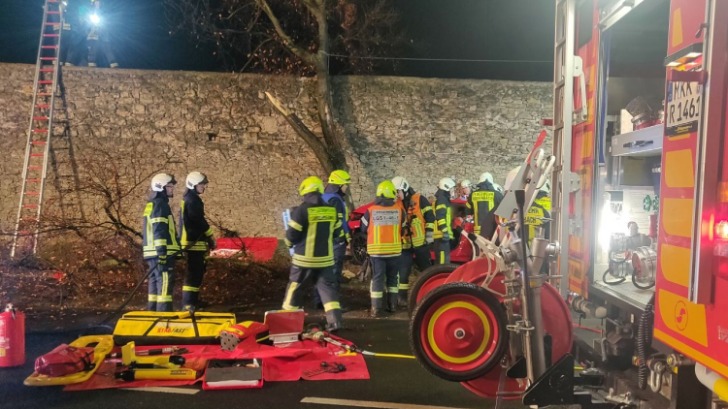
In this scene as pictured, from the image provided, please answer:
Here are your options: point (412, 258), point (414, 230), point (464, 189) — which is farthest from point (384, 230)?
point (464, 189)

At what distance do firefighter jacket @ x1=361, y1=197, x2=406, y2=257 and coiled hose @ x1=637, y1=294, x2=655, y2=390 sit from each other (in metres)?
5.16

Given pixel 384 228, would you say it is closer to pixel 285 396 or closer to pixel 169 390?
pixel 285 396

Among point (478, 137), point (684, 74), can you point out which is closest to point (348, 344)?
point (684, 74)

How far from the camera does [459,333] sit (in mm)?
2812

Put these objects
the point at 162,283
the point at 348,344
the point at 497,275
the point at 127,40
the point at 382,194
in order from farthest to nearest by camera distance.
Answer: the point at 127,40
the point at 382,194
the point at 162,283
the point at 348,344
the point at 497,275

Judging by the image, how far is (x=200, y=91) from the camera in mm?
12031

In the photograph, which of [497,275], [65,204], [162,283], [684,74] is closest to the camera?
[684,74]

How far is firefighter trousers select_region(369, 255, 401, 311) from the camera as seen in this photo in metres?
7.87

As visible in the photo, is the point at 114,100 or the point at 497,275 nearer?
the point at 497,275

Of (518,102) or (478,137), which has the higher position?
(518,102)

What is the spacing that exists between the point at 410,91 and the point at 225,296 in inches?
240

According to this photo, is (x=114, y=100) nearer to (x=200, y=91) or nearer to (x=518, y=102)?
(x=200, y=91)

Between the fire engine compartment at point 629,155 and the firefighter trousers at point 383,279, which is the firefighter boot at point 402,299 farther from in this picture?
the fire engine compartment at point 629,155

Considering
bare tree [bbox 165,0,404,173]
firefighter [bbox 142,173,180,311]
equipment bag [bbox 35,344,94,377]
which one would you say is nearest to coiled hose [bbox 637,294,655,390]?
equipment bag [bbox 35,344,94,377]
